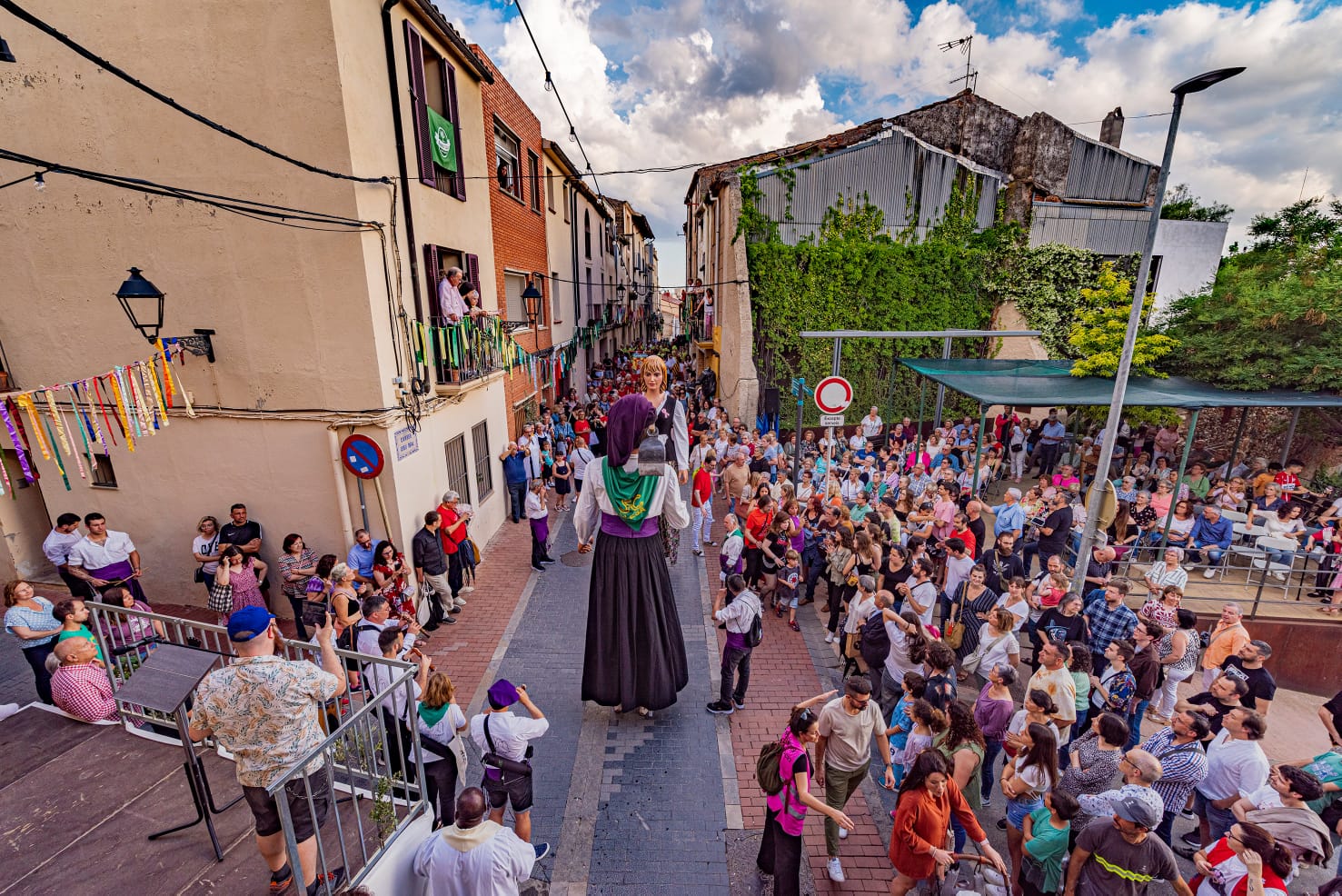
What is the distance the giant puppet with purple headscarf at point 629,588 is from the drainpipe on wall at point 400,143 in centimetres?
458

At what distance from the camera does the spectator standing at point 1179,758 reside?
4418 millimetres

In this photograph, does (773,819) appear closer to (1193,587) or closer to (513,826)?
(513,826)

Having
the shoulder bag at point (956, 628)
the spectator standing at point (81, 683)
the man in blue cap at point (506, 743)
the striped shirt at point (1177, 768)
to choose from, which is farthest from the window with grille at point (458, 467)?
the striped shirt at point (1177, 768)

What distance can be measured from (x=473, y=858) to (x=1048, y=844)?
3.76 meters

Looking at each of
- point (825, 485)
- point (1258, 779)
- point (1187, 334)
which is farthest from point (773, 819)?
point (1187, 334)

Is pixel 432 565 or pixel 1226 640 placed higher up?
pixel 1226 640

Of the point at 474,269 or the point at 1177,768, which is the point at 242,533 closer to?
the point at 474,269

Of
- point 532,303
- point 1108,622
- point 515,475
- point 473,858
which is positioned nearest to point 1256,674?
point 1108,622

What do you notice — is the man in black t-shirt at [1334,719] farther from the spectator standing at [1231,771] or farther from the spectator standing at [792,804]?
the spectator standing at [792,804]

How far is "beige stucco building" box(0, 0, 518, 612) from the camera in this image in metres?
6.97

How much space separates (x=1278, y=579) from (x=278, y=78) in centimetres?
1595

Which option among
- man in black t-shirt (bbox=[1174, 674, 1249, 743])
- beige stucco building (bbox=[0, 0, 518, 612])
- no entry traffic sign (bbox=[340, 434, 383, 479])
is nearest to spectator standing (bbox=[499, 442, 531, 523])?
beige stucco building (bbox=[0, 0, 518, 612])

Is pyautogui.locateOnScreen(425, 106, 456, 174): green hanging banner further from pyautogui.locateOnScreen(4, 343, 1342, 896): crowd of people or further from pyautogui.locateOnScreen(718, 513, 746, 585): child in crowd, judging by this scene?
pyautogui.locateOnScreen(718, 513, 746, 585): child in crowd

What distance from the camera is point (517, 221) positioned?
14.6 m
